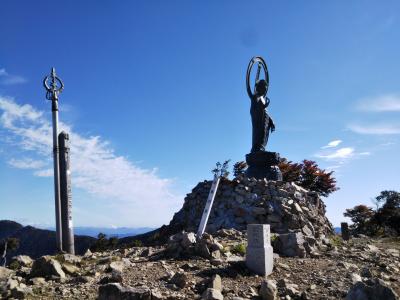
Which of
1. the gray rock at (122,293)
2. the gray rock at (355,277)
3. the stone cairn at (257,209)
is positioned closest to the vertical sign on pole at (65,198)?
the gray rock at (122,293)

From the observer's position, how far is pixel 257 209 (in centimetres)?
1238

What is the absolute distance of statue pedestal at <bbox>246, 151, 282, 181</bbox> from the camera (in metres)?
15.2

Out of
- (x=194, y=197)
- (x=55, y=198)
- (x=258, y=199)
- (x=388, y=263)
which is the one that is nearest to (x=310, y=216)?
(x=258, y=199)

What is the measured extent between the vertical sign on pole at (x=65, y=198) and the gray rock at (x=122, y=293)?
411 cm

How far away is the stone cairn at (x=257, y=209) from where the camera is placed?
1216 centimetres

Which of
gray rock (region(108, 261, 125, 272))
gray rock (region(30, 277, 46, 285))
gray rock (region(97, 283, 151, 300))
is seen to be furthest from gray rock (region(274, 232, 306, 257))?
gray rock (region(30, 277, 46, 285))

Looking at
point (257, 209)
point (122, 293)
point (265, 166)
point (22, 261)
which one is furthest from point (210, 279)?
point (265, 166)

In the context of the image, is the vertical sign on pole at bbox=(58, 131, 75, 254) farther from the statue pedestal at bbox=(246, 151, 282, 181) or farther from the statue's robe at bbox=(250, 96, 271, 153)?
the statue's robe at bbox=(250, 96, 271, 153)

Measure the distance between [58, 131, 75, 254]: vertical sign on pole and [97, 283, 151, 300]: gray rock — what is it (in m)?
4.11

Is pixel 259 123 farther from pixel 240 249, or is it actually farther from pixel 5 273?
pixel 5 273

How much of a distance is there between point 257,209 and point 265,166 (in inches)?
130

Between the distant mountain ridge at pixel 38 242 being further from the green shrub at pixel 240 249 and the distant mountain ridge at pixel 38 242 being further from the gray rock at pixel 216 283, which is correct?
the gray rock at pixel 216 283

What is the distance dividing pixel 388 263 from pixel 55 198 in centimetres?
726

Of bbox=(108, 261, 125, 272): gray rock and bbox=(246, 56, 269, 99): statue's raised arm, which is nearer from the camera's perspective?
bbox=(108, 261, 125, 272): gray rock
